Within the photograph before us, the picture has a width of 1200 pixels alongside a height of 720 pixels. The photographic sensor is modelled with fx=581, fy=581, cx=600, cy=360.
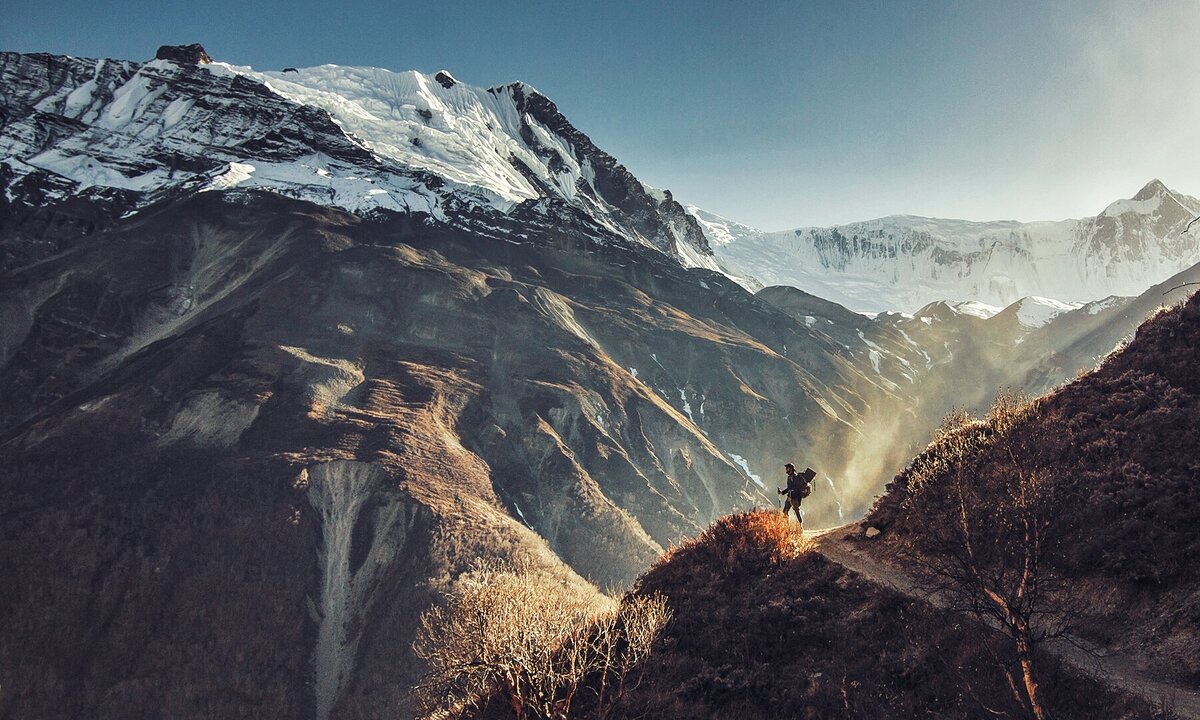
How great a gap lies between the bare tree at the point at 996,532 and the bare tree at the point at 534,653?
269 inches

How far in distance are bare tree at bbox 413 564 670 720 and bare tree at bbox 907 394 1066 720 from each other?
682 cm

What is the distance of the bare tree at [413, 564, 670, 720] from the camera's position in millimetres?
12391

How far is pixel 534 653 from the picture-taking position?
13.5 m

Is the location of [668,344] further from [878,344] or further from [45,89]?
[45,89]

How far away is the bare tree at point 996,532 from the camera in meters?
10.1

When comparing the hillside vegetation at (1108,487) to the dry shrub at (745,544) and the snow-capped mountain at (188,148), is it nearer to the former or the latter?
the dry shrub at (745,544)

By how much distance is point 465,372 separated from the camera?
102 m

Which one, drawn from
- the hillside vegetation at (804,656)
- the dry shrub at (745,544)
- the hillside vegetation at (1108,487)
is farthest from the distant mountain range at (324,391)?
the hillside vegetation at (1108,487)

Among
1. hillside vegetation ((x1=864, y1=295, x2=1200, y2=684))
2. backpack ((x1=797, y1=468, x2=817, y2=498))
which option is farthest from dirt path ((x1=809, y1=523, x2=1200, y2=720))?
backpack ((x1=797, y1=468, x2=817, y2=498))

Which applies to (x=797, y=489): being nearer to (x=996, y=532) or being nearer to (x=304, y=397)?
(x=996, y=532)

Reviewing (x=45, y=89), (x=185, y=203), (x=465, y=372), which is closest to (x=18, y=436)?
(x=465, y=372)

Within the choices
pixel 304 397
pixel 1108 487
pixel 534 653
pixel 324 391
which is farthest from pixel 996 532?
pixel 324 391

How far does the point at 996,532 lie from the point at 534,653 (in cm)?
1052

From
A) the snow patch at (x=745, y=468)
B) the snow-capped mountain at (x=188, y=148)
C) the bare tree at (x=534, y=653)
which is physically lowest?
the snow patch at (x=745, y=468)
